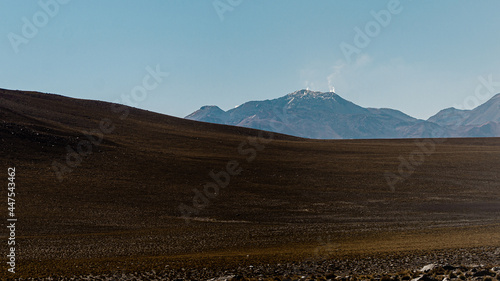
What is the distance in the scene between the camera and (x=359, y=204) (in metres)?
45.2

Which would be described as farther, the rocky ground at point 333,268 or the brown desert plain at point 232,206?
the brown desert plain at point 232,206

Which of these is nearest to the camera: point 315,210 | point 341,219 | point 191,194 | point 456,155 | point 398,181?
point 341,219

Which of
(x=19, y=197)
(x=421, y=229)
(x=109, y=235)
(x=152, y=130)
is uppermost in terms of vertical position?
(x=152, y=130)

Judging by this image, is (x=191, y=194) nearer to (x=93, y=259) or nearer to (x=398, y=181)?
(x=93, y=259)

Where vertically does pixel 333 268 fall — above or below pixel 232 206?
below

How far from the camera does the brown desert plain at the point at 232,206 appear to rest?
21.8 metres

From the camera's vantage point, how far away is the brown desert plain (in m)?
21.8

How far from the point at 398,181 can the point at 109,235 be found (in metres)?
41.8

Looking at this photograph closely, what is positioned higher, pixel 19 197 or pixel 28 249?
pixel 19 197

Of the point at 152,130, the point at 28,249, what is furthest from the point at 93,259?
the point at 152,130

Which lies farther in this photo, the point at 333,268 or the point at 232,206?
the point at 232,206

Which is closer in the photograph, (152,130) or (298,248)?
(298,248)

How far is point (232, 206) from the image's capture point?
4447 cm

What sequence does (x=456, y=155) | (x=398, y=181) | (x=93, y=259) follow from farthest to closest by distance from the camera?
(x=456, y=155), (x=398, y=181), (x=93, y=259)
